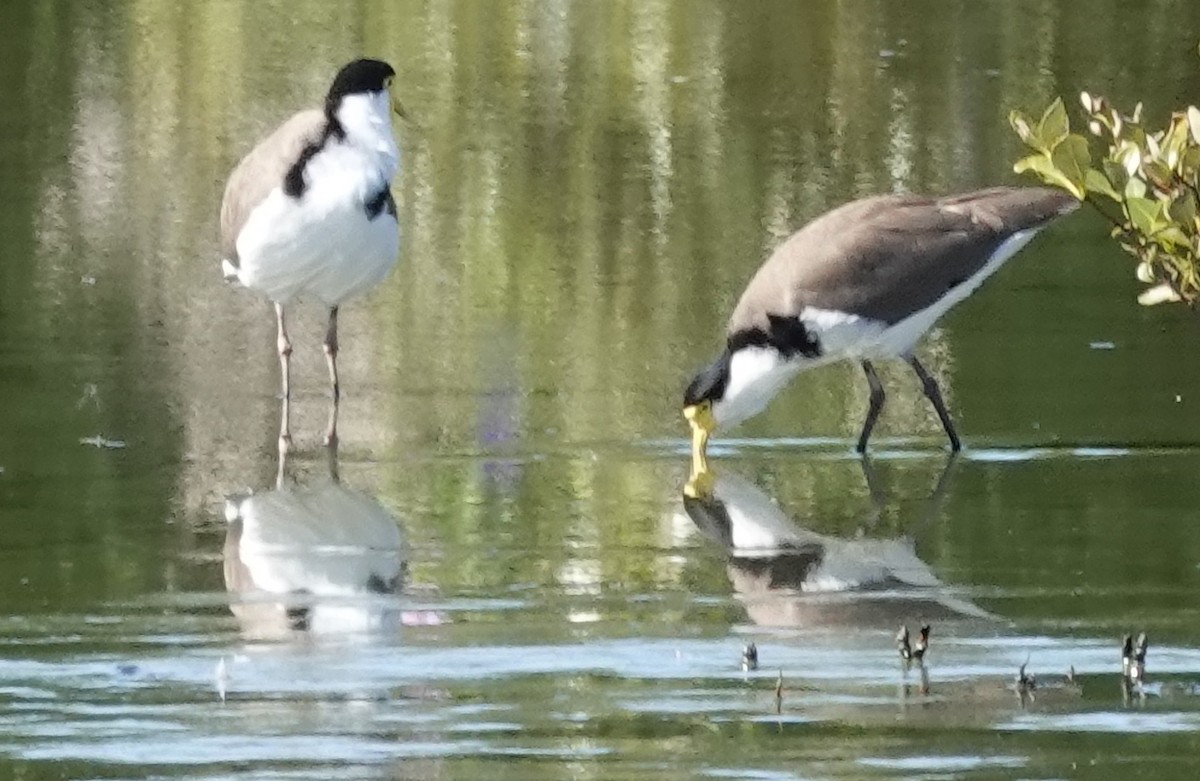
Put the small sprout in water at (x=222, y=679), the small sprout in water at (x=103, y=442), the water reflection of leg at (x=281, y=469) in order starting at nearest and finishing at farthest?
the small sprout in water at (x=222, y=679), the water reflection of leg at (x=281, y=469), the small sprout in water at (x=103, y=442)

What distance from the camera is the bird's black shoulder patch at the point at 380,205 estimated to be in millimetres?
11703

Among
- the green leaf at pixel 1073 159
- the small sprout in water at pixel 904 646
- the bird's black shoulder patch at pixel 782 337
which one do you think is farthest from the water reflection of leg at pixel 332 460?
the green leaf at pixel 1073 159

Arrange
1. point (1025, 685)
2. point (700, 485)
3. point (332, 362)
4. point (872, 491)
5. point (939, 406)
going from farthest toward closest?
point (332, 362) < point (939, 406) < point (700, 485) < point (872, 491) < point (1025, 685)

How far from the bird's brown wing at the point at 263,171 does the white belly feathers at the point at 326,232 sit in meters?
0.07

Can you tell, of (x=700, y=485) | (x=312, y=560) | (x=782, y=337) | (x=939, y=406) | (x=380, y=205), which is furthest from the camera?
(x=380, y=205)

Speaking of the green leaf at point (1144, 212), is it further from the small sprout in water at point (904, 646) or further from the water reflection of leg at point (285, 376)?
the water reflection of leg at point (285, 376)

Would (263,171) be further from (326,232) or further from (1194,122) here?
(1194,122)

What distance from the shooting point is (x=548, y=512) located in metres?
9.93

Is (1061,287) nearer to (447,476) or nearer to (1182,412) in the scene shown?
(1182,412)

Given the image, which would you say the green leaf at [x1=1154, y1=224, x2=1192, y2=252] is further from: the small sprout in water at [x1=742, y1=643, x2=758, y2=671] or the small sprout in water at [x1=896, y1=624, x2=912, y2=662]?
the small sprout in water at [x1=742, y1=643, x2=758, y2=671]

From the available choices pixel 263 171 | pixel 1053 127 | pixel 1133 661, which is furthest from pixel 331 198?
pixel 1133 661

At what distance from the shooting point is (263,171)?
12.0 meters

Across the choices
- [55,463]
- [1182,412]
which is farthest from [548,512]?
[1182,412]

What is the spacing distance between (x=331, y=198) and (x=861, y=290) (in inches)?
89.3
